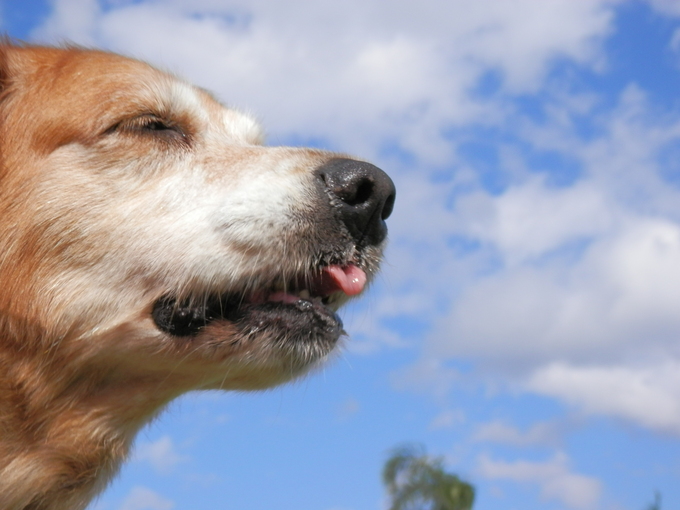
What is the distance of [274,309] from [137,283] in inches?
30.6

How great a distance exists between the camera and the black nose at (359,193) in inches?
174

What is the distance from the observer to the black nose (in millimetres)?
4422

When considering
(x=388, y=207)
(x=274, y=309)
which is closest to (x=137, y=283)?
(x=274, y=309)

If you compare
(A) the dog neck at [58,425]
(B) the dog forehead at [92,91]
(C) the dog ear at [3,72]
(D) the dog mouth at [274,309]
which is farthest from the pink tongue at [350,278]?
(C) the dog ear at [3,72]

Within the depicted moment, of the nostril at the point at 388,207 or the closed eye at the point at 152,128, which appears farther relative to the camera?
the closed eye at the point at 152,128

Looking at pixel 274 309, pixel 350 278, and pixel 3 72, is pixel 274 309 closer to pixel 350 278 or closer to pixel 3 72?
pixel 350 278

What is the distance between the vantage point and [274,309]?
4.43 m

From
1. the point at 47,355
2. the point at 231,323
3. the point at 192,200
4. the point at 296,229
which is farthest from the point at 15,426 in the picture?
the point at 296,229

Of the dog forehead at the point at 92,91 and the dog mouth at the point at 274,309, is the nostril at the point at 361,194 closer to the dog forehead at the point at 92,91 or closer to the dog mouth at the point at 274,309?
the dog mouth at the point at 274,309

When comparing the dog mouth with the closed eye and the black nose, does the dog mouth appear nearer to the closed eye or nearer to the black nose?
the black nose

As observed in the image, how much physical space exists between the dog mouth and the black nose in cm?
24

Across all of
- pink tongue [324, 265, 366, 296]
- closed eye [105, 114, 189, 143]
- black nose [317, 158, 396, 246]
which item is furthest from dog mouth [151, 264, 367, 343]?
closed eye [105, 114, 189, 143]

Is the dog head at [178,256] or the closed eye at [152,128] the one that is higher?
the closed eye at [152,128]

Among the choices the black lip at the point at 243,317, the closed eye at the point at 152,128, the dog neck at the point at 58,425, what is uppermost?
the closed eye at the point at 152,128
